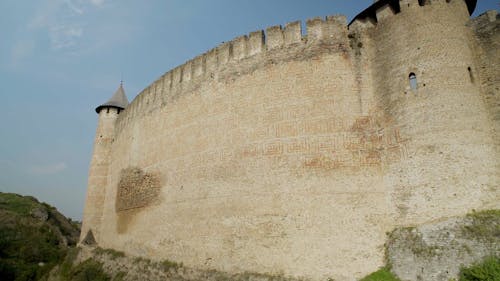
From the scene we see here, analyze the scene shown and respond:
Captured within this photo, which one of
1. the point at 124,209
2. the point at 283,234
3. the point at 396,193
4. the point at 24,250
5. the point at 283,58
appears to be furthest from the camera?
the point at 24,250

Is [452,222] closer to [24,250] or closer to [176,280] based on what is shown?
[176,280]

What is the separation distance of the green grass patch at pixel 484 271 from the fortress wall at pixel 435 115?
125 centimetres

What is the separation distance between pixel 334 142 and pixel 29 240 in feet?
67.8

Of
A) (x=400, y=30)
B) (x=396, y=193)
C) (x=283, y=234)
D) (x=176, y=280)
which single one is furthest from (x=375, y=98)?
(x=176, y=280)

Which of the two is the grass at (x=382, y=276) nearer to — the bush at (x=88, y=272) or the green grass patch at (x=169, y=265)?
the green grass patch at (x=169, y=265)

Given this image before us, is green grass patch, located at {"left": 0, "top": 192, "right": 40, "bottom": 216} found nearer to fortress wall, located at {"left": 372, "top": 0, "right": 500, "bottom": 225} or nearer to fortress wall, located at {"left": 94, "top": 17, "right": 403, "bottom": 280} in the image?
fortress wall, located at {"left": 94, "top": 17, "right": 403, "bottom": 280}

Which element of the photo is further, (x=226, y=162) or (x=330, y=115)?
Answer: (x=226, y=162)

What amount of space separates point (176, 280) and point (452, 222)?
26.9 feet

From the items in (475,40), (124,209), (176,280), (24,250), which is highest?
(475,40)

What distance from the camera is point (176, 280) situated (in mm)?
11352

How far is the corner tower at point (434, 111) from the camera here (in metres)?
8.10

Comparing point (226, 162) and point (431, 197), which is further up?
point (226, 162)

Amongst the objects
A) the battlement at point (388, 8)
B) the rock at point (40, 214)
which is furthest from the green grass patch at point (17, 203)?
the battlement at point (388, 8)

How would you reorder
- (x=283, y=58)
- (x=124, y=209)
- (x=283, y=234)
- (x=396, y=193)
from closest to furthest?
(x=396, y=193) → (x=283, y=234) → (x=283, y=58) → (x=124, y=209)
